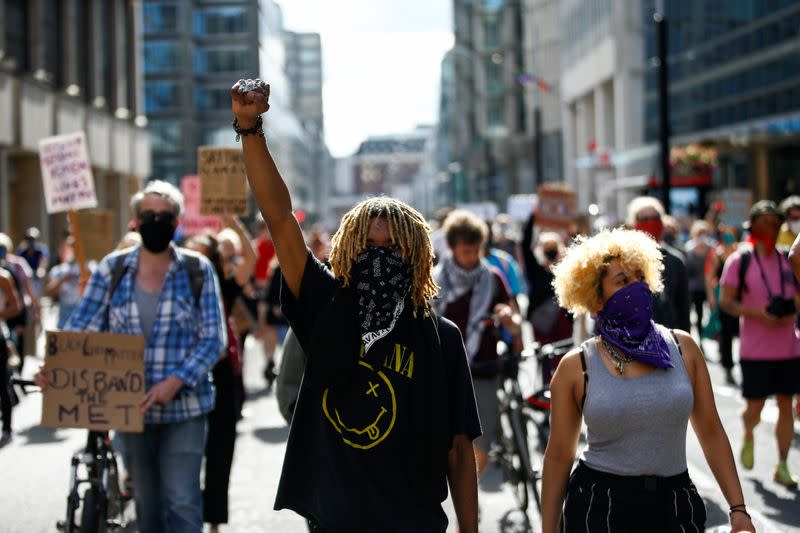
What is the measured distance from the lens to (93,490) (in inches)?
237

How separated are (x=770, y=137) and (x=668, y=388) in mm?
30650

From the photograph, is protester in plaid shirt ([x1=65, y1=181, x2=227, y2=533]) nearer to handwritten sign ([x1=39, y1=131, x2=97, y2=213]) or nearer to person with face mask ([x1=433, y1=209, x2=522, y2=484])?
person with face mask ([x1=433, y1=209, x2=522, y2=484])

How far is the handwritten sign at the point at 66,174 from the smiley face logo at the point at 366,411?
7.71 metres

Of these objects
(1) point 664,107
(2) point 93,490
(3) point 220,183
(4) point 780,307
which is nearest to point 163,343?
(2) point 93,490

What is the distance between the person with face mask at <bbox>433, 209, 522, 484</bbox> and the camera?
308 inches

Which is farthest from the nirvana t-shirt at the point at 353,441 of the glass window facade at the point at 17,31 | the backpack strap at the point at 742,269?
the glass window facade at the point at 17,31

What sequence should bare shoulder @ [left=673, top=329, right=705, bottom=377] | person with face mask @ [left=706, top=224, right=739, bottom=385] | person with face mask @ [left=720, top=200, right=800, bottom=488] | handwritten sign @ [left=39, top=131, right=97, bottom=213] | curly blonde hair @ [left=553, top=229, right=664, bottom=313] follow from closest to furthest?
bare shoulder @ [left=673, top=329, right=705, bottom=377] < curly blonde hair @ [left=553, top=229, right=664, bottom=313] < person with face mask @ [left=720, top=200, right=800, bottom=488] < handwritten sign @ [left=39, top=131, right=97, bottom=213] < person with face mask @ [left=706, top=224, right=739, bottom=385]

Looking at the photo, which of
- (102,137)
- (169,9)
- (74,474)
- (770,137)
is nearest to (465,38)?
(169,9)

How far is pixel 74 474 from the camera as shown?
19.8ft

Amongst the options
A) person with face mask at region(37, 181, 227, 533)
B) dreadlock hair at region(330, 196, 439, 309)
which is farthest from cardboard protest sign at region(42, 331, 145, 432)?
dreadlock hair at region(330, 196, 439, 309)

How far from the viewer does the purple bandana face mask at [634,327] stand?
4047mm

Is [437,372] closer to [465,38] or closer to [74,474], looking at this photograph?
[74,474]

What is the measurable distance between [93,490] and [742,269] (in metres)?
4.93

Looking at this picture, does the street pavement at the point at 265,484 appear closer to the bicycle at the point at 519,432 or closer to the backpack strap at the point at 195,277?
the bicycle at the point at 519,432
